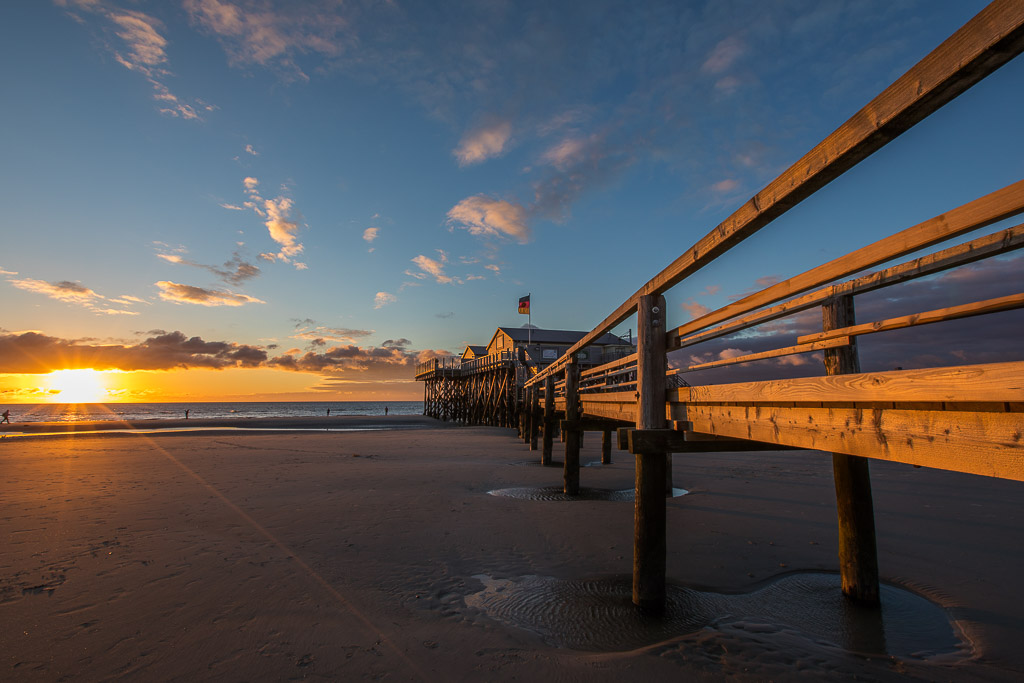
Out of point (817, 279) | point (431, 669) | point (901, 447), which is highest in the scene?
point (817, 279)

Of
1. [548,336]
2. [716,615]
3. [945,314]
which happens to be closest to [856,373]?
[945,314]

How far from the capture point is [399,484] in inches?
411

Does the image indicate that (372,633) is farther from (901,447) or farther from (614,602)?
(901,447)

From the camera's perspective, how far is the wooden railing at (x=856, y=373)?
1.81m

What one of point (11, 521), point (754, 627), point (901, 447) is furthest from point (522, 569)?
point (11, 521)

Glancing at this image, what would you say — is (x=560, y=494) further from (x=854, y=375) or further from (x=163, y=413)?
(x=163, y=413)

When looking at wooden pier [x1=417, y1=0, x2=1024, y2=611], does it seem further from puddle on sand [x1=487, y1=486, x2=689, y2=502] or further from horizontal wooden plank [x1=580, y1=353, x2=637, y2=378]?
puddle on sand [x1=487, y1=486, x2=689, y2=502]

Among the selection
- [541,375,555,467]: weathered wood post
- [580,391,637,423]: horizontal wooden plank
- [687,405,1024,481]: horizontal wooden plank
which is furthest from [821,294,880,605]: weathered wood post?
[541,375,555,467]: weathered wood post

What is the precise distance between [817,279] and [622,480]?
883 cm

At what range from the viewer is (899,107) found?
1.88 m

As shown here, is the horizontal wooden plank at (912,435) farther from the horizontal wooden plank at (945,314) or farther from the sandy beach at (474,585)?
the sandy beach at (474,585)

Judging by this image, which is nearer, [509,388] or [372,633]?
[372,633]

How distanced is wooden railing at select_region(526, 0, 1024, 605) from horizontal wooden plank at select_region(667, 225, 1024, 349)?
0.05 ft

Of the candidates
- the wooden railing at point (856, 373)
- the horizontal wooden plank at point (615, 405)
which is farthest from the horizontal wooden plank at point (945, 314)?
the horizontal wooden plank at point (615, 405)
